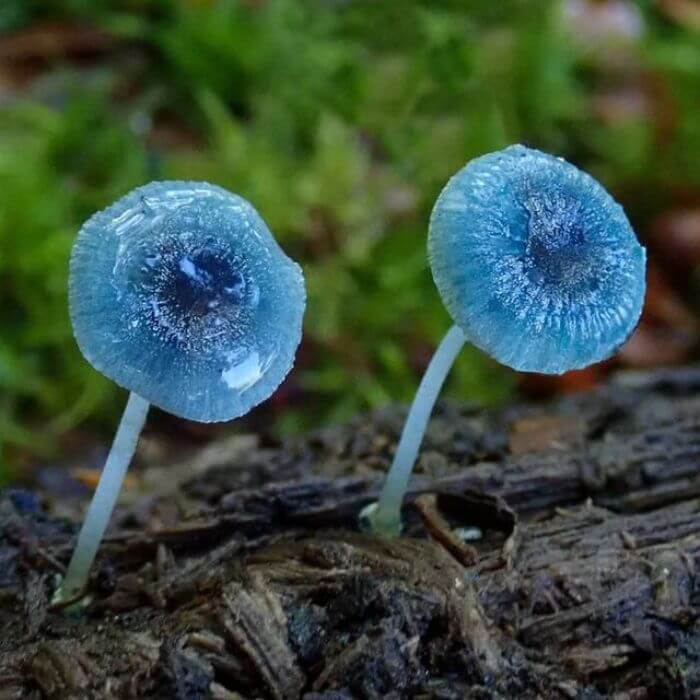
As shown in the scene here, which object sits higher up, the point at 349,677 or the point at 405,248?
the point at 405,248

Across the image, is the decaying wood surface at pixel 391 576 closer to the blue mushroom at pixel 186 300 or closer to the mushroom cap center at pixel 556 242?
the blue mushroom at pixel 186 300

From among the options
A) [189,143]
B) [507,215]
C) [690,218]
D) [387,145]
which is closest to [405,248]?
[387,145]

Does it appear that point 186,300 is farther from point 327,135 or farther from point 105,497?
point 327,135

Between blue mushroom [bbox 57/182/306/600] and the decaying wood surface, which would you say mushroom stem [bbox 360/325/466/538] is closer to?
the decaying wood surface

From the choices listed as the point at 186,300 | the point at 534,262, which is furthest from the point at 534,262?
the point at 186,300

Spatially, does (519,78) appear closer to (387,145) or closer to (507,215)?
(387,145)

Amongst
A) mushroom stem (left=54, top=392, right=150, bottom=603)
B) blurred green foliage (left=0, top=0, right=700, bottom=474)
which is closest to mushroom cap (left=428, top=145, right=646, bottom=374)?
mushroom stem (left=54, top=392, right=150, bottom=603)

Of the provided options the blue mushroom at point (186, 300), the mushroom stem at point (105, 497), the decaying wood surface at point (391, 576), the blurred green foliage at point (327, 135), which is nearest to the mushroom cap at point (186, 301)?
the blue mushroom at point (186, 300)
